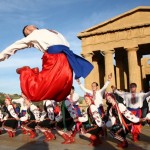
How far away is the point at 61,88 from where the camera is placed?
153 inches

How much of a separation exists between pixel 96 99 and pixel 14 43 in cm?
653

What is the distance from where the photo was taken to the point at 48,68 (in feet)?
12.8

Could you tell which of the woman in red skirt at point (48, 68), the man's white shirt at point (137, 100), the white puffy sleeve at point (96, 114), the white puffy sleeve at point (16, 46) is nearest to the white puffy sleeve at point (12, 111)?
the white puffy sleeve at point (96, 114)

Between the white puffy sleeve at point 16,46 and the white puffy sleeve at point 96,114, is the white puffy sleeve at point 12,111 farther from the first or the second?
the white puffy sleeve at point 16,46

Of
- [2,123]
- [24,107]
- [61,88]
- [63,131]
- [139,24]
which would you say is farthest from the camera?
[139,24]

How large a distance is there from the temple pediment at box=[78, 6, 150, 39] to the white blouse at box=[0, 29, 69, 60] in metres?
26.9

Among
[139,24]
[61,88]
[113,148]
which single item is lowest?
[113,148]

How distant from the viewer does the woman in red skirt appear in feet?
12.5

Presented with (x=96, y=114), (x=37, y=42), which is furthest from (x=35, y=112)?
(x=37, y=42)

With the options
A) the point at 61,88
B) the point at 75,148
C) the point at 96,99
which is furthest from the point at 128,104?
the point at 61,88

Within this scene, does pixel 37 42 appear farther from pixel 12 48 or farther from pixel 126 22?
pixel 126 22

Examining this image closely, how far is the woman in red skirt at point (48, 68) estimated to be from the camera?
3805mm

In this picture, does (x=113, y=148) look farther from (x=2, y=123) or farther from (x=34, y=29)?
(x=2, y=123)

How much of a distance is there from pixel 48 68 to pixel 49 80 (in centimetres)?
21
